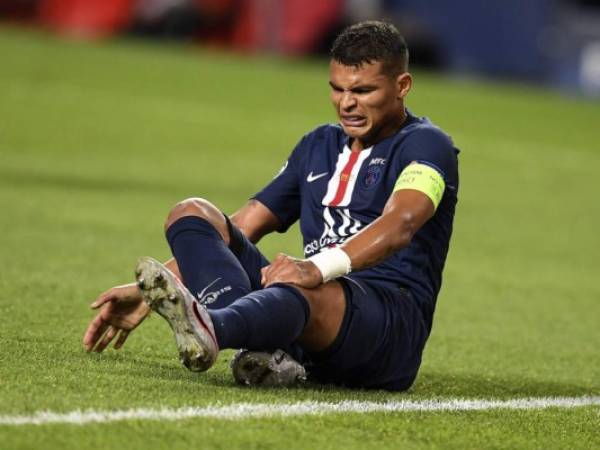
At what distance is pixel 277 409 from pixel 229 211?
715 cm

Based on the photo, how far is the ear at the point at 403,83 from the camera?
5.21 metres

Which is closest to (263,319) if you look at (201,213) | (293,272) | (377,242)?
(293,272)

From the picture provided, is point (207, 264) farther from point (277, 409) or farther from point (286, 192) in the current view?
point (286, 192)

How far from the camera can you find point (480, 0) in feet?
79.3

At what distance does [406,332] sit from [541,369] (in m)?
1.43

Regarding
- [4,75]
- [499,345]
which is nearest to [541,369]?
[499,345]

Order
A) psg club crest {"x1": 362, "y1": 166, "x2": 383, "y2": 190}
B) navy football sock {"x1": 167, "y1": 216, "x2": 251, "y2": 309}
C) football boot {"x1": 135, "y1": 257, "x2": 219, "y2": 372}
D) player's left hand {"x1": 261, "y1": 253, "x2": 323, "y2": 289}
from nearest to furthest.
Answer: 1. football boot {"x1": 135, "y1": 257, "x2": 219, "y2": 372}
2. player's left hand {"x1": 261, "y1": 253, "x2": 323, "y2": 289}
3. navy football sock {"x1": 167, "y1": 216, "x2": 251, "y2": 309}
4. psg club crest {"x1": 362, "y1": 166, "x2": 383, "y2": 190}

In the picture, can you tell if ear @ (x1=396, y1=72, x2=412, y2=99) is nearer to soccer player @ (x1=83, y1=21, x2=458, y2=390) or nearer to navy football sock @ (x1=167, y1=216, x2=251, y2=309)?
soccer player @ (x1=83, y1=21, x2=458, y2=390)

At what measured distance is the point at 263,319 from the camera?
15.2 ft

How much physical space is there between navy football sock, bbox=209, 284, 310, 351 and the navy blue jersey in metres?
0.52

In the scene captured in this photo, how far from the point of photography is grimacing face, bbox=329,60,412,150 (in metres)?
5.15

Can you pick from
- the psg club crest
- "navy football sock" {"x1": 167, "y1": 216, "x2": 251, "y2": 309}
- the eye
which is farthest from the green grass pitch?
the eye

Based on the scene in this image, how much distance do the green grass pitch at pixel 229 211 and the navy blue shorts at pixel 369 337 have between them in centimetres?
10

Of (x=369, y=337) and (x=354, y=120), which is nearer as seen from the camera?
(x=369, y=337)
